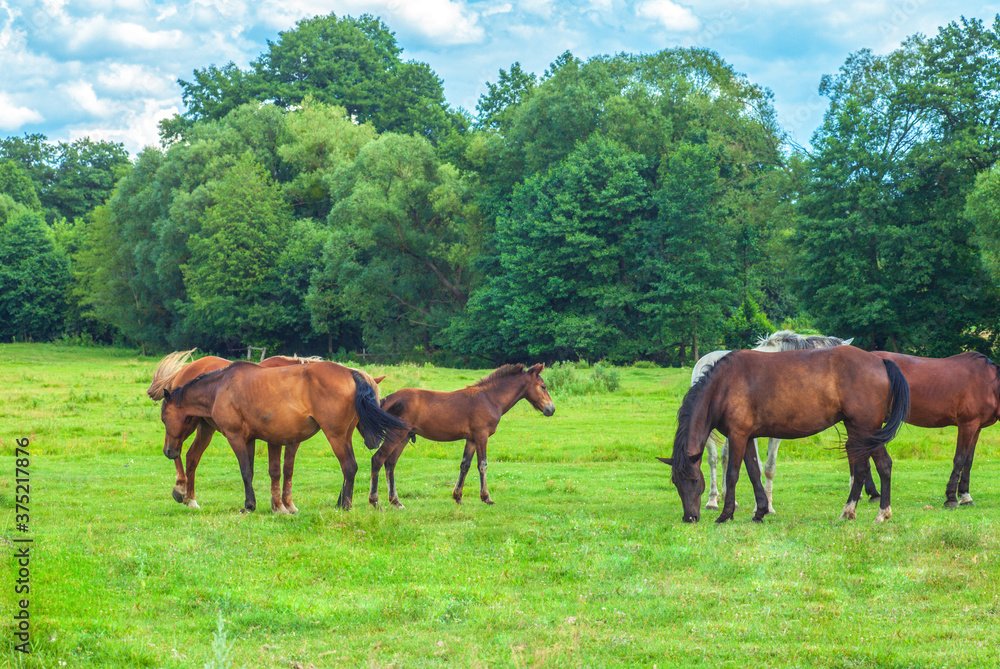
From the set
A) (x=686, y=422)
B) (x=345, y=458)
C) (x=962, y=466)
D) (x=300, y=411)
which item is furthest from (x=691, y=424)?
(x=300, y=411)

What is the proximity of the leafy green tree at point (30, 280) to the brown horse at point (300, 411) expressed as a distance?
72351 millimetres

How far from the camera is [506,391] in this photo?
45.3 feet

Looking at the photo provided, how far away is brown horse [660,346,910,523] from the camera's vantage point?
38.2ft

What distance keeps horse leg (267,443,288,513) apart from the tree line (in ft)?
94.7

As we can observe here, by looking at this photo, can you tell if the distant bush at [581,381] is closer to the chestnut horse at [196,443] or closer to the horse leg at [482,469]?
the horse leg at [482,469]

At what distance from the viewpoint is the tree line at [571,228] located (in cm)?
3944

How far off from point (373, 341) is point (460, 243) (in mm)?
9006

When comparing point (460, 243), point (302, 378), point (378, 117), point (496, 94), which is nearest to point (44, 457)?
point (302, 378)

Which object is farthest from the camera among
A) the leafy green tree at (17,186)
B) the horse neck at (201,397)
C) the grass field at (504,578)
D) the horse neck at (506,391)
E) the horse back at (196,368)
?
the leafy green tree at (17,186)

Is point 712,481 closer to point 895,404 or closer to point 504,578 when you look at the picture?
point 895,404

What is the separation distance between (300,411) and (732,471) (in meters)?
5.79

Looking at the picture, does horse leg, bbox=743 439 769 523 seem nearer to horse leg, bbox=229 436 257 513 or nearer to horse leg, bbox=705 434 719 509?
horse leg, bbox=705 434 719 509

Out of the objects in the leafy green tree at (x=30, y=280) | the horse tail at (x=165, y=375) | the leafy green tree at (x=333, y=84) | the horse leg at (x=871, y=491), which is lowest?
the horse leg at (x=871, y=491)

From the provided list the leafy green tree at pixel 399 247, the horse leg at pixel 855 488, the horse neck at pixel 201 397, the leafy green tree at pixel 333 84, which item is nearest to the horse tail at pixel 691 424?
the horse leg at pixel 855 488
